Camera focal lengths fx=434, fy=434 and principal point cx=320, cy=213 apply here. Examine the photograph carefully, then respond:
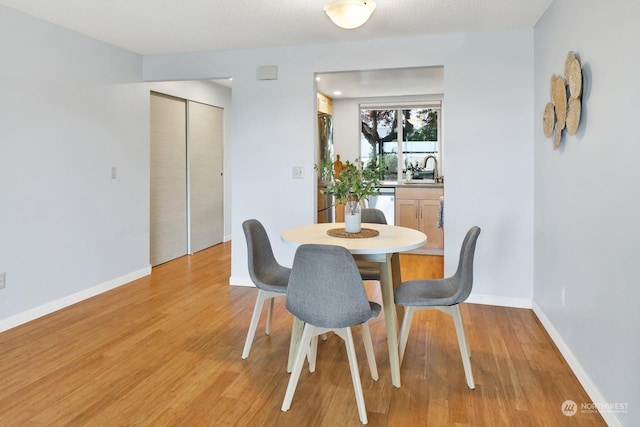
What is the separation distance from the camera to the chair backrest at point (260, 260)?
2.52 m

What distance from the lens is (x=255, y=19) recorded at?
3.19 m

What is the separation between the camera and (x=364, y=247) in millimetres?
2193

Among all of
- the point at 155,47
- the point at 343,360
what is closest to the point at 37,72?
the point at 155,47

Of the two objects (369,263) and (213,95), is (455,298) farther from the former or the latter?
(213,95)

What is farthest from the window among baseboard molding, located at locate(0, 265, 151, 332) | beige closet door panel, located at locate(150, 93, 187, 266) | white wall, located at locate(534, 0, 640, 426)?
baseboard molding, located at locate(0, 265, 151, 332)

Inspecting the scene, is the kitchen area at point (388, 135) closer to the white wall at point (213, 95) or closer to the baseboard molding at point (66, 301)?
the white wall at point (213, 95)

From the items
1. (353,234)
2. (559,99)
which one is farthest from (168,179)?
(559,99)

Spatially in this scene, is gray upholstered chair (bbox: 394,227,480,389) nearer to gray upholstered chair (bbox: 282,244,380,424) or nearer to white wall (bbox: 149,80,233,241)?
gray upholstered chair (bbox: 282,244,380,424)

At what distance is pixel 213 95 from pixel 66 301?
11.2 feet

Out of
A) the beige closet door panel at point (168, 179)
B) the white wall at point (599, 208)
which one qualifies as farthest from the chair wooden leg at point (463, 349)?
the beige closet door panel at point (168, 179)

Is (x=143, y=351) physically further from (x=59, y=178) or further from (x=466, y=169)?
(x=466, y=169)

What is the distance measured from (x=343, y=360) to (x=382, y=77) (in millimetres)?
3781

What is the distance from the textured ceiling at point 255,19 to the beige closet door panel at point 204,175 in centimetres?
185

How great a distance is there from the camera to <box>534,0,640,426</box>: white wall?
1.69 metres
